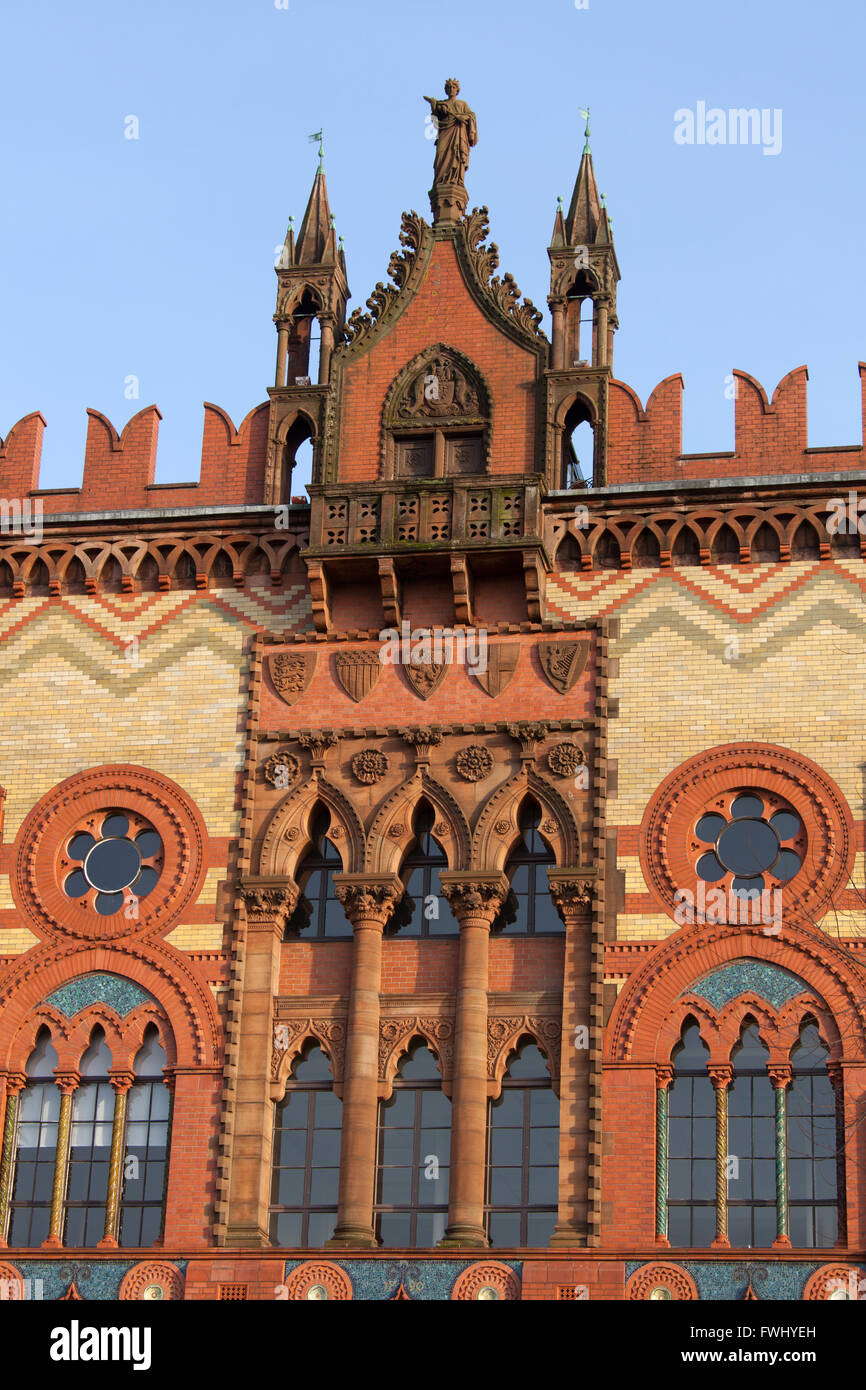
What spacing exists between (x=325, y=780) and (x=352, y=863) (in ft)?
3.66

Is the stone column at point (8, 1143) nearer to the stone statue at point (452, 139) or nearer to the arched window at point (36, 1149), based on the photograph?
the arched window at point (36, 1149)

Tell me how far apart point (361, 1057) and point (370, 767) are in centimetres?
350

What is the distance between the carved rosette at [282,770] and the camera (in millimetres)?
29422

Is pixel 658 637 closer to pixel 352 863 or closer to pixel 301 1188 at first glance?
pixel 352 863

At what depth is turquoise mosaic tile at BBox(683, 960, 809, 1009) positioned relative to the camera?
90.0 ft

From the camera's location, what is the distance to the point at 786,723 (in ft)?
94.1

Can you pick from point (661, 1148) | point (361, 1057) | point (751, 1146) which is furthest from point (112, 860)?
point (751, 1146)

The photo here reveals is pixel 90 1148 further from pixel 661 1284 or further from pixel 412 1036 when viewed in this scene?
pixel 661 1284

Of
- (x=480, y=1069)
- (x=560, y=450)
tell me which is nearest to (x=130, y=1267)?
(x=480, y=1069)

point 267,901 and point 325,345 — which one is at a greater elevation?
point 325,345

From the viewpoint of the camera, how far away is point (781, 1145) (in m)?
26.9

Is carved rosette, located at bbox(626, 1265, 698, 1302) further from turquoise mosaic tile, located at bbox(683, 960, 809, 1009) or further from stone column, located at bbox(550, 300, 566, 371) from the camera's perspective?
stone column, located at bbox(550, 300, 566, 371)
